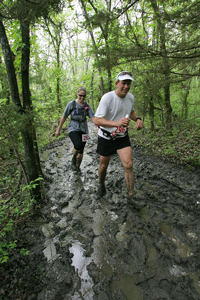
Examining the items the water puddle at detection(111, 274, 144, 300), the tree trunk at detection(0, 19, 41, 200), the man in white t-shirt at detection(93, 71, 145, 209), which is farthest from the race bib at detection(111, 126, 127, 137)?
the water puddle at detection(111, 274, 144, 300)

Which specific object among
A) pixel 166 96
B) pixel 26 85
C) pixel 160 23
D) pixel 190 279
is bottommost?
pixel 190 279

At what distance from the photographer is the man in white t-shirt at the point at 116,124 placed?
3.45m

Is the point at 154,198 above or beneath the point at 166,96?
beneath

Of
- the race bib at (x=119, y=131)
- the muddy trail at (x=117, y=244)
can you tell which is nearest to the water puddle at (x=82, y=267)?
the muddy trail at (x=117, y=244)

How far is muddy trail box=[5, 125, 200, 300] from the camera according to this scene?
6.93 feet

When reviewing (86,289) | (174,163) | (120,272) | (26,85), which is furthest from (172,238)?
(26,85)

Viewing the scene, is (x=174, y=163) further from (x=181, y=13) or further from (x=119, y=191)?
(x=181, y=13)

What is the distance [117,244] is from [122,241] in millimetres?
102

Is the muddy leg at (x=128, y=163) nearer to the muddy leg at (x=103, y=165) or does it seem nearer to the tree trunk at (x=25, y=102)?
the muddy leg at (x=103, y=165)

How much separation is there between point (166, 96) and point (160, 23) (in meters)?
3.57

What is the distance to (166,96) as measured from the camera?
744 centimetres

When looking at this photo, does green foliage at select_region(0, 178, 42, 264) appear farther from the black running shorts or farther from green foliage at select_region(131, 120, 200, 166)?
green foliage at select_region(131, 120, 200, 166)

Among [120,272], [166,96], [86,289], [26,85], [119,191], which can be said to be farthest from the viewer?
[166,96]

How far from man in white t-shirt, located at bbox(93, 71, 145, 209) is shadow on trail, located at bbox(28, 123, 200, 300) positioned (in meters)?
0.60
